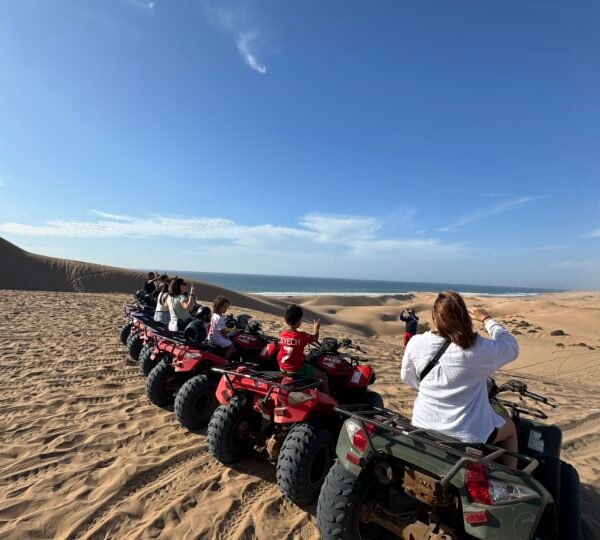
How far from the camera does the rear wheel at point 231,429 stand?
3641 mm

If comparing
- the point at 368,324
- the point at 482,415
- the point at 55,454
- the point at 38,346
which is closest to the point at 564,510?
the point at 482,415

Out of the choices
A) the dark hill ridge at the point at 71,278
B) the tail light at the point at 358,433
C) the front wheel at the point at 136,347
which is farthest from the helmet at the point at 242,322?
the dark hill ridge at the point at 71,278

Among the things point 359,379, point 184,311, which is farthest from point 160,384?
point 359,379

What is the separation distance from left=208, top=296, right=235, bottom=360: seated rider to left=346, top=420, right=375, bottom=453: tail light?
2.86m

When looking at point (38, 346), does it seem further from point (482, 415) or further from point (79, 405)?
point (482, 415)

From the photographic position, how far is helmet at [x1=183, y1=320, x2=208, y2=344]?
16.8ft

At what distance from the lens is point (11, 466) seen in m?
3.69

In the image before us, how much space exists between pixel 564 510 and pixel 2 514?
170 inches

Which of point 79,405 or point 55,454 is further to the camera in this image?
point 79,405

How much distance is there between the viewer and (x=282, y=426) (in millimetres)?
3578

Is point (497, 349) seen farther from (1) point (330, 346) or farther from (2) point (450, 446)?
(1) point (330, 346)

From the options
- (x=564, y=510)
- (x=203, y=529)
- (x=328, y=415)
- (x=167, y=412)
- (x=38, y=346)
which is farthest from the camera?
(x=38, y=346)

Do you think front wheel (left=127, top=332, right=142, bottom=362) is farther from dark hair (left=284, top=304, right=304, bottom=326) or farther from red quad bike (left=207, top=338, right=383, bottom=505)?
dark hair (left=284, top=304, right=304, bottom=326)

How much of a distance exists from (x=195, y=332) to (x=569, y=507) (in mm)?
4234
